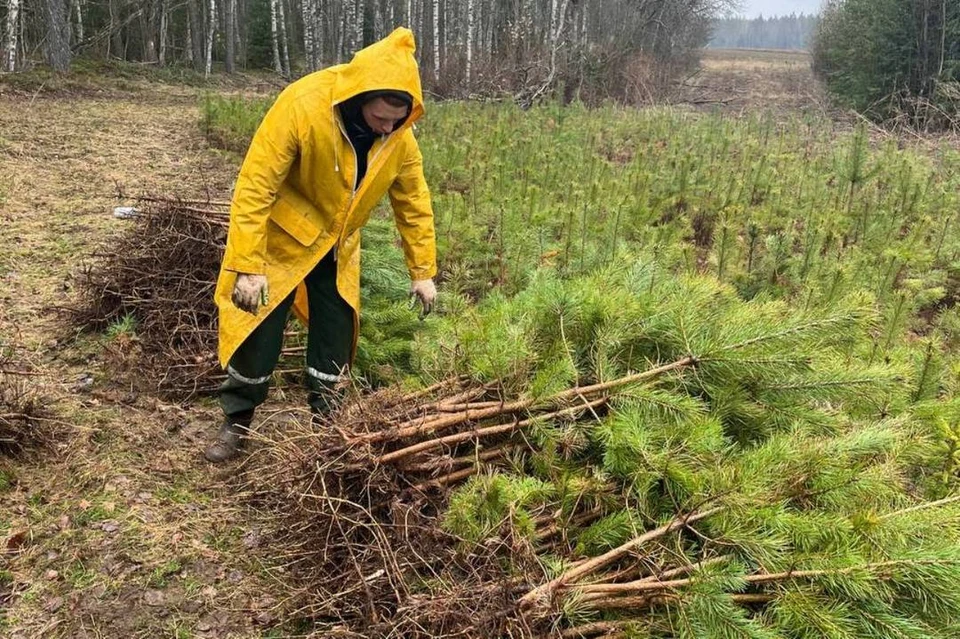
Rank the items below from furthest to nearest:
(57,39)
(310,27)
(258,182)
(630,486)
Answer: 1. (310,27)
2. (57,39)
3. (258,182)
4. (630,486)

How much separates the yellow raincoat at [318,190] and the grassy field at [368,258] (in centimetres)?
75

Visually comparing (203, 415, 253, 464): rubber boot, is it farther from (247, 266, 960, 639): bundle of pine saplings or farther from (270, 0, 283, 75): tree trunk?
(270, 0, 283, 75): tree trunk

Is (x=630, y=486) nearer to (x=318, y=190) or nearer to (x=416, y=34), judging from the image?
(x=318, y=190)

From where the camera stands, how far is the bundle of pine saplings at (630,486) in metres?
1.90

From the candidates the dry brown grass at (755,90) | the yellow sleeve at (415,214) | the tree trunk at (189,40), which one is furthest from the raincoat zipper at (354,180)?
the tree trunk at (189,40)

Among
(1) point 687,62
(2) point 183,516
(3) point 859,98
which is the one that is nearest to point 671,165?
(2) point 183,516

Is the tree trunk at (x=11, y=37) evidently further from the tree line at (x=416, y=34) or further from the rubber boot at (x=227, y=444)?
the rubber boot at (x=227, y=444)

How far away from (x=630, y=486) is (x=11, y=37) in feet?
55.7

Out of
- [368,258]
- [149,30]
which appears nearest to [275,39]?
[149,30]

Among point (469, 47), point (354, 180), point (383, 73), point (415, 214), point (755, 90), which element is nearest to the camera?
point (383, 73)

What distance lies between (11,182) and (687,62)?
1309 inches

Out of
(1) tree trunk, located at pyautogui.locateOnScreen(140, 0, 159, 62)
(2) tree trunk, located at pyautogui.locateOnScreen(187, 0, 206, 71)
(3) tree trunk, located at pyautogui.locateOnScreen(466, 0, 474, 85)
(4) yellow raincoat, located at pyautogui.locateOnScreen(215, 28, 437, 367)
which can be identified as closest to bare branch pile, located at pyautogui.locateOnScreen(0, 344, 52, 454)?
(4) yellow raincoat, located at pyautogui.locateOnScreen(215, 28, 437, 367)

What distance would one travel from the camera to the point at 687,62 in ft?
113

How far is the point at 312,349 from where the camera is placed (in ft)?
10.9
